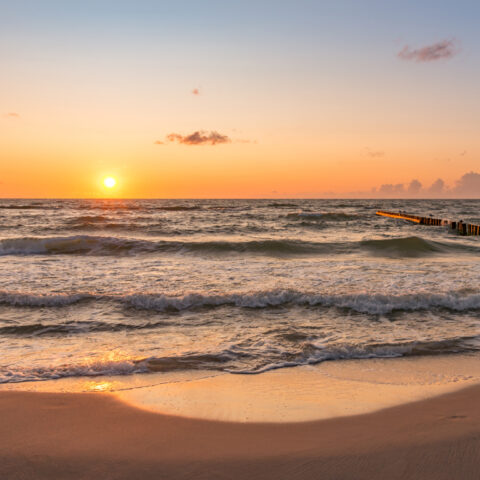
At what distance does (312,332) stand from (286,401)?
10.1ft

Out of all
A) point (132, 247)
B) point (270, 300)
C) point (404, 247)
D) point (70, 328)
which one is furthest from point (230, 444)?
point (404, 247)

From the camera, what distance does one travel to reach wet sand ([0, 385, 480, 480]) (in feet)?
11.5

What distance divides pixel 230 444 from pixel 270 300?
615 centimetres

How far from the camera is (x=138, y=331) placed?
26.5 ft

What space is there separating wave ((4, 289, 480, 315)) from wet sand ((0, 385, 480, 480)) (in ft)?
15.9

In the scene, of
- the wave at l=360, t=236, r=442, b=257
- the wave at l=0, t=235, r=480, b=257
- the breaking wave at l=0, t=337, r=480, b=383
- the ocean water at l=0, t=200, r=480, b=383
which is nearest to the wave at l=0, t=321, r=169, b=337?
the ocean water at l=0, t=200, r=480, b=383

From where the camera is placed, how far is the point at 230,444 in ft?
13.1

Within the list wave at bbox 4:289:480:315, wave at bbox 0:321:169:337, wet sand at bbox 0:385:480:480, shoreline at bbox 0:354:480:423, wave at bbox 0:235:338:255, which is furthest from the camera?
wave at bbox 0:235:338:255

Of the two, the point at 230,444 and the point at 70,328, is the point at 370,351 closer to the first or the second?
the point at 230,444

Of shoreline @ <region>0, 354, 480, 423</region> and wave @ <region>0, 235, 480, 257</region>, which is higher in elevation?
wave @ <region>0, 235, 480, 257</region>

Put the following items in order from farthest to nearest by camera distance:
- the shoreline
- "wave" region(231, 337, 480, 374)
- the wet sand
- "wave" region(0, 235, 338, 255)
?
"wave" region(0, 235, 338, 255)
"wave" region(231, 337, 480, 374)
the shoreline
the wet sand

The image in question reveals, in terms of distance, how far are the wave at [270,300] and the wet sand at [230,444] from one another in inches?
191

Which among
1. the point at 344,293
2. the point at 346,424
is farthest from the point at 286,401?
the point at 344,293

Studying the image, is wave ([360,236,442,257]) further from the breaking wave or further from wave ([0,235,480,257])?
the breaking wave
